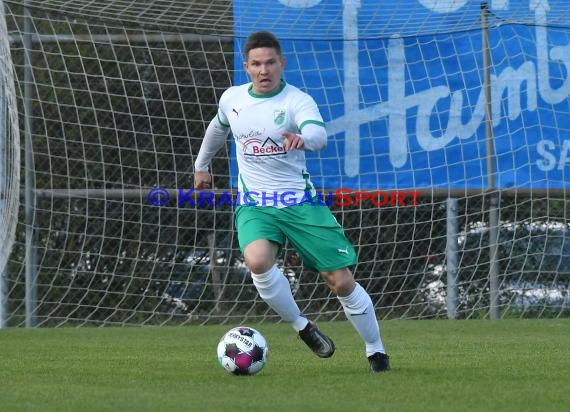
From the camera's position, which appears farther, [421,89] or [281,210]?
[421,89]

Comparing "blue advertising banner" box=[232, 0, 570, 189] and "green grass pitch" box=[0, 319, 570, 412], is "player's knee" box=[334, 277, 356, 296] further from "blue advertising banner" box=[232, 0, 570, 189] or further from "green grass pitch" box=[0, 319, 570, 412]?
"blue advertising banner" box=[232, 0, 570, 189]

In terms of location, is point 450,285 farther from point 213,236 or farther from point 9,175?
point 9,175

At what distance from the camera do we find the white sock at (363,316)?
631 cm

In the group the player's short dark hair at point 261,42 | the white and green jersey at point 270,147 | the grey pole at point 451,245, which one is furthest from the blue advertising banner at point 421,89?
the player's short dark hair at point 261,42

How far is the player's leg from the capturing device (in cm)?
632

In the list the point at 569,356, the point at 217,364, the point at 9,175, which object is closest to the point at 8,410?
the point at 217,364

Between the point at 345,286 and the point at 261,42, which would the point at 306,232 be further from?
the point at 261,42

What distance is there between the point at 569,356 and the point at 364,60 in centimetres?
482

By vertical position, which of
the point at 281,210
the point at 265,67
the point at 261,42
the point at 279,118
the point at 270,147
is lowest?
the point at 281,210

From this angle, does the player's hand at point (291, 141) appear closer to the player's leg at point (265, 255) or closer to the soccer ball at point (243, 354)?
the player's leg at point (265, 255)

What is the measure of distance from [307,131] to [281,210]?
53cm

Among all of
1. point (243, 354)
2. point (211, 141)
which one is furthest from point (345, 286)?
point (211, 141)

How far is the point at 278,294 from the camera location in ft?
21.1

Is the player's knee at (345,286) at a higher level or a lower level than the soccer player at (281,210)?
lower
